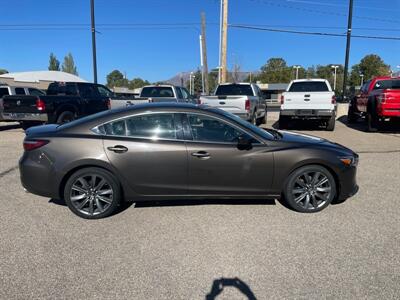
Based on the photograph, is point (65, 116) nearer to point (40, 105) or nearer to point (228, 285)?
point (40, 105)

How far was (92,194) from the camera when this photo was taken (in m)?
4.54

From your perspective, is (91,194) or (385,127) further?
(385,127)

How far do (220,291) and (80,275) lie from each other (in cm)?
130

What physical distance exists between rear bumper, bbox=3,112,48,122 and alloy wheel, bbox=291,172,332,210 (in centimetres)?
1037

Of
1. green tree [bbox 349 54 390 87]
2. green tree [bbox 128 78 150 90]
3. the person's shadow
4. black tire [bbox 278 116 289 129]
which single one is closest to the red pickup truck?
black tire [bbox 278 116 289 129]

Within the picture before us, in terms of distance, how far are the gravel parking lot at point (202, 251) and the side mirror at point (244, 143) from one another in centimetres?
91

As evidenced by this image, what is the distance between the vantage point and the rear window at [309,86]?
1370cm

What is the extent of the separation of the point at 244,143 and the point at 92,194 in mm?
2095

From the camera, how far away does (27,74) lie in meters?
66.9

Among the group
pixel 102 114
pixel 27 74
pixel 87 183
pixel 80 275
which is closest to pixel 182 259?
pixel 80 275

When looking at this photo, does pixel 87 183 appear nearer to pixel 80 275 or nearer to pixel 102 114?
pixel 102 114

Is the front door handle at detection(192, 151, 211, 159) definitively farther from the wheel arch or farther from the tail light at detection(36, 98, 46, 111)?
the tail light at detection(36, 98, 46, 111)

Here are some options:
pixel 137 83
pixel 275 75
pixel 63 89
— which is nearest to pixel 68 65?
pixel 137 83

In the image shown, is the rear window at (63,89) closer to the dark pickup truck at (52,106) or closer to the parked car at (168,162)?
the dark pickup truck at (52,106)
